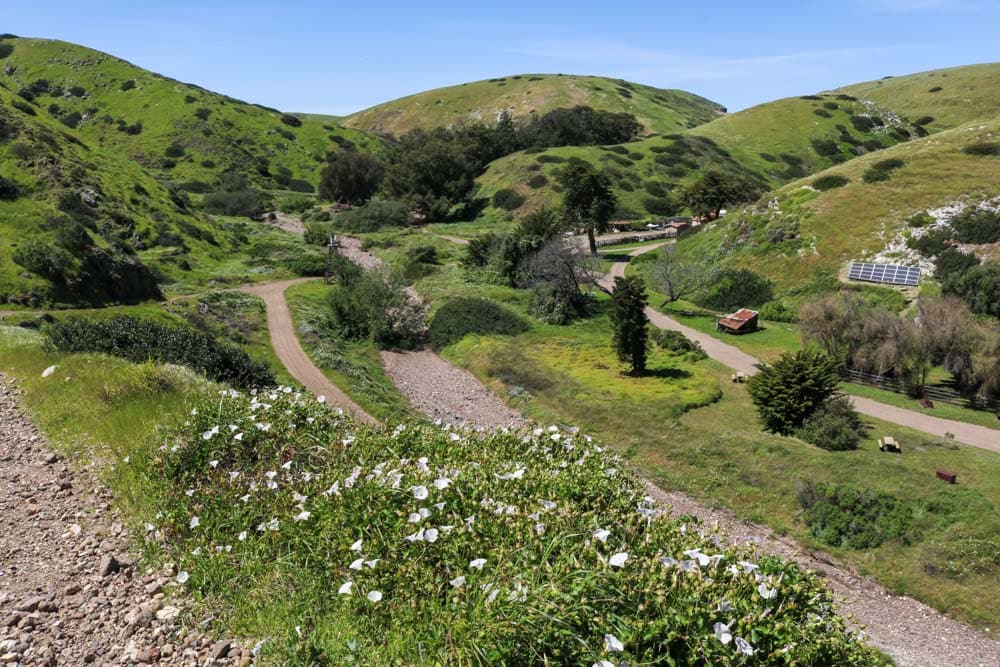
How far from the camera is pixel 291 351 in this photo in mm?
31422

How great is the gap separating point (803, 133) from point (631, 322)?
105841 millimetres

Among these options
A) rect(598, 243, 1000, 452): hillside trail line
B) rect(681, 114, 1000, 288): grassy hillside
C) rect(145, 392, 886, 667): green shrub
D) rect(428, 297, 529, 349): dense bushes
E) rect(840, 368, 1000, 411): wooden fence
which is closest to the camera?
rect(145, 392, 886, 667): green shrub

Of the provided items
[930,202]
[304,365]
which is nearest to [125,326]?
[304,365]

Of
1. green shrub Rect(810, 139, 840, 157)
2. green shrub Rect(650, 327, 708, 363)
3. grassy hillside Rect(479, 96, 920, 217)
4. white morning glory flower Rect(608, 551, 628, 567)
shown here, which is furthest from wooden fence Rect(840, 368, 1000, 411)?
green shrub Rect(810, 139, 840, 157)

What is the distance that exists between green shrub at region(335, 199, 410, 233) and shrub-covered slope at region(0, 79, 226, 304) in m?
21.3

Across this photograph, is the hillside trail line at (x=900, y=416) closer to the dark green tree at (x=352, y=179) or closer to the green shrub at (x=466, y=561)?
the green shrub at (x=466, y=561)

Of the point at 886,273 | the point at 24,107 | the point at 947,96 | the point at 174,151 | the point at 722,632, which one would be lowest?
the point at 886,273

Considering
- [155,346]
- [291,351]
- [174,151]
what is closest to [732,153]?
[291,351]

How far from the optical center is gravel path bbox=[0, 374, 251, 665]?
6.08 metres

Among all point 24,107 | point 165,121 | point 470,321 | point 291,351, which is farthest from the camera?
point 165,121

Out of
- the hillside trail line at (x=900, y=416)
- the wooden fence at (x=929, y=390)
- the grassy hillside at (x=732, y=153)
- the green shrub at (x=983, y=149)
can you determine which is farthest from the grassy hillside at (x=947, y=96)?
the wooden fence at (x=929, y=390)

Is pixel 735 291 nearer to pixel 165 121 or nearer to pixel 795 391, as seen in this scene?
pixel 795 391

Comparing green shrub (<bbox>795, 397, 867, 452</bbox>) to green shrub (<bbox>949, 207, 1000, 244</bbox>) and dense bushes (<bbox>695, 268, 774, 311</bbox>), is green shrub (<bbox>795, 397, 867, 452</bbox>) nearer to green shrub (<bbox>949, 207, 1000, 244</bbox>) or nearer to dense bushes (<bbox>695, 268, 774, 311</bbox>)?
dense bushes (<bbox>695, 268, 774, 311</bbox>)

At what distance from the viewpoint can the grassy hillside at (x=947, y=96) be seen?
124750mm
